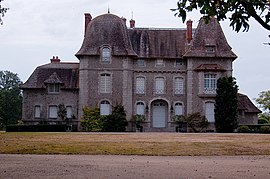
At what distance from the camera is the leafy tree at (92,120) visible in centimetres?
4459

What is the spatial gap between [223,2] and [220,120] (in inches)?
1472

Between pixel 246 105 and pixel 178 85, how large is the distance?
6969mm

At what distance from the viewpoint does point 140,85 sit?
47.3 m

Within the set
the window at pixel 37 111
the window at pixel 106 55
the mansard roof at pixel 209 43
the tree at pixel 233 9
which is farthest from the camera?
the window at pixel 37 111

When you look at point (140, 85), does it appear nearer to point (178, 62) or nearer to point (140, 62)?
point (140, 62)

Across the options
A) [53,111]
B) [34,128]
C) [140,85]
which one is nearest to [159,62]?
[140,85]

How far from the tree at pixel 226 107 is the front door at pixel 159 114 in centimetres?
546

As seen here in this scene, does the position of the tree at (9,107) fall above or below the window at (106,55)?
below

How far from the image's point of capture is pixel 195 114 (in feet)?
148

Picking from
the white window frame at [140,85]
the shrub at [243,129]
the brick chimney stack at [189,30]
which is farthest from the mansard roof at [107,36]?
the shrub at [243,129]

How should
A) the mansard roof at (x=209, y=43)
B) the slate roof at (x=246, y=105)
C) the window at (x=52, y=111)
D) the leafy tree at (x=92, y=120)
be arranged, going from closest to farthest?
the leafy tree at (x=92, y=120) → the mansard roof at (x=209, y=43) → the slate roof at (x=246, y=105) → the window at (x=52, y=111)

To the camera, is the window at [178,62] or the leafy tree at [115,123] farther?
the window at [178,62]

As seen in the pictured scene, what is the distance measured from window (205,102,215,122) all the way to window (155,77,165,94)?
443 cm

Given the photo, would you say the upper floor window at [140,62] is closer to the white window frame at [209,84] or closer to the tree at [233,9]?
the white window frame at [209,84]
